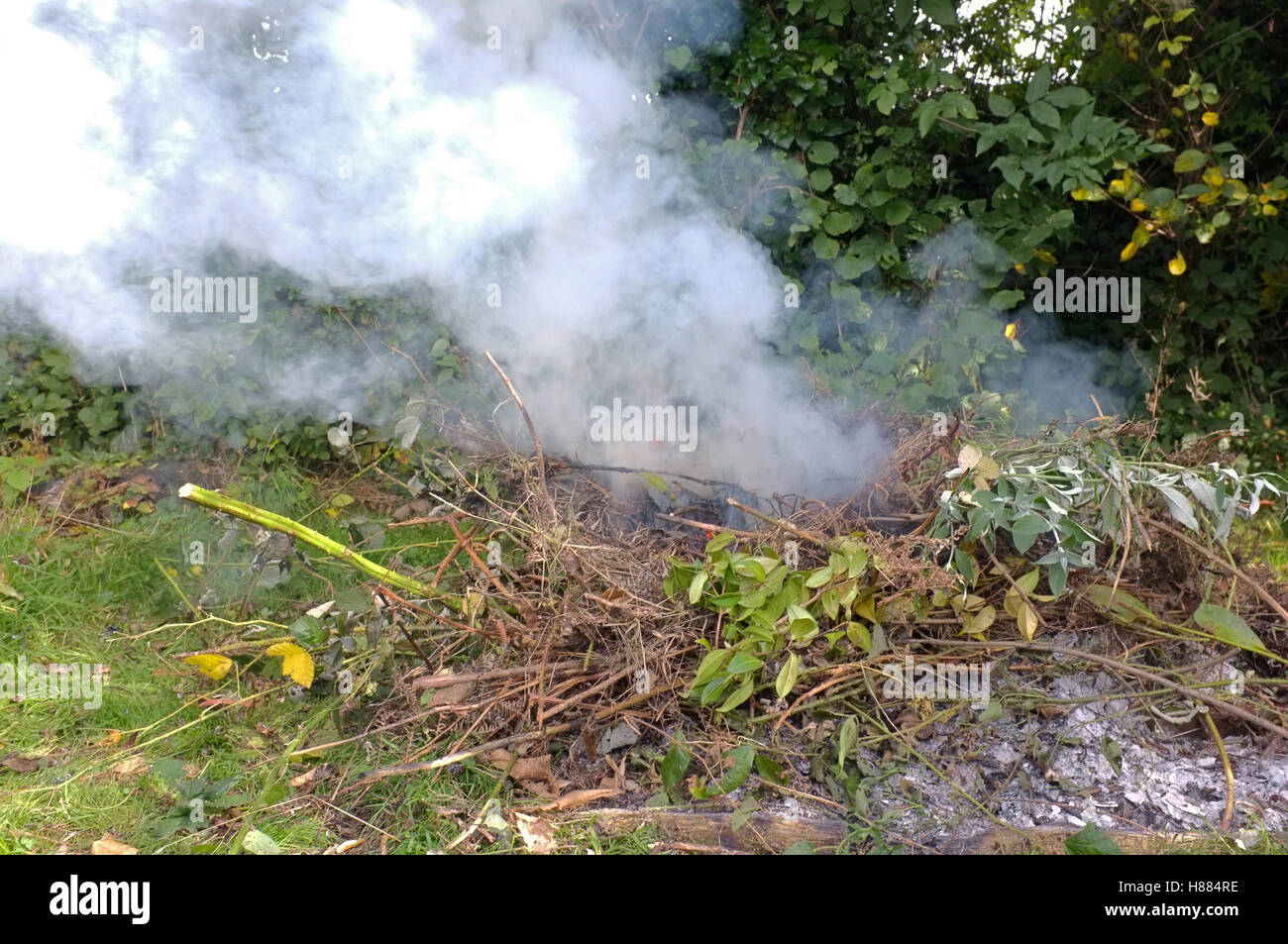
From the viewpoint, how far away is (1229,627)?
8.78 ft

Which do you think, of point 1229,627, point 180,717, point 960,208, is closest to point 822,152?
point 960,208

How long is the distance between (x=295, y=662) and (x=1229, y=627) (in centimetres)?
271

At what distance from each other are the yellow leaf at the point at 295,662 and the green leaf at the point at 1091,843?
211 cm

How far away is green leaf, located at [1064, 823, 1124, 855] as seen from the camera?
2199 millimetres

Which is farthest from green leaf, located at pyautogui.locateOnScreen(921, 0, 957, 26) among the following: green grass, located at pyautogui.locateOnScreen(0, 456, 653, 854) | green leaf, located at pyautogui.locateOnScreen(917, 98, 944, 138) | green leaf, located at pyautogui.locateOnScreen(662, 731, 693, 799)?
green leaf, located at pyautogui.locateOnScreen(662, 731, 693, 799)

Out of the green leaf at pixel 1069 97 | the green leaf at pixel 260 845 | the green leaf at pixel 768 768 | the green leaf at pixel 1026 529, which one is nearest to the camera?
the green leaf at pixel 260 845

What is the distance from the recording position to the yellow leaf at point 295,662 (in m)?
2.81

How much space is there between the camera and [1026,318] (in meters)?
4.65

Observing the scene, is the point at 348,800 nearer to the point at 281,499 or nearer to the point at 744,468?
the point at 744,468

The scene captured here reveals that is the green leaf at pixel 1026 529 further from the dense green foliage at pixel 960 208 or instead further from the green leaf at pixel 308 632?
the green leaf at pixel 308 632

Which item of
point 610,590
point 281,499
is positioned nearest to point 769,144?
point 610,590

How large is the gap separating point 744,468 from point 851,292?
94 cm

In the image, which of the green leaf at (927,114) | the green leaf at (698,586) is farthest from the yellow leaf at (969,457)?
the green leaf at (927,114)

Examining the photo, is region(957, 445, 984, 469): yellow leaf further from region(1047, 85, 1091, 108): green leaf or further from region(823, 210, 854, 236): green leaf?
region(1047, 85, 1091, 108): green leaf
